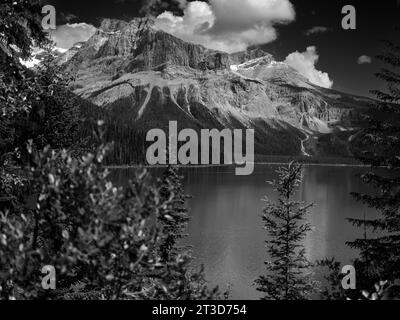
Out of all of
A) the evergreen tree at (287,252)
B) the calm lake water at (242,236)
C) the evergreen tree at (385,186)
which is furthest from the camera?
the calm lake water at (242,236)

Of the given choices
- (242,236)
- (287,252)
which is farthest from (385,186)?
(242,236)

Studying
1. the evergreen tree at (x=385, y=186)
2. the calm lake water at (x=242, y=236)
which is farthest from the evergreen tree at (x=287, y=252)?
the evergreen tree at (x=385, y=186)

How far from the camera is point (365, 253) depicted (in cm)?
1552

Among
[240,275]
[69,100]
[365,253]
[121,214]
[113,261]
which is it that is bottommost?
[240,275]

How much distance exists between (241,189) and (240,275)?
77.6m

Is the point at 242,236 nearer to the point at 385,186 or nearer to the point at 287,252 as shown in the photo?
the point at 287,252

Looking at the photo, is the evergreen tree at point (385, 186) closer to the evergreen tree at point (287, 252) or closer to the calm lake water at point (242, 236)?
the evergreen tree at point (287, 252)

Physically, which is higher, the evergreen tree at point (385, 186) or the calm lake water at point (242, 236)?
the evergreen tree at point (385, 186)

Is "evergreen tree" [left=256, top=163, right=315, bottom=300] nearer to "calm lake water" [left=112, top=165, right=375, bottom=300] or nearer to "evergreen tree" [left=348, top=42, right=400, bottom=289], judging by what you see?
"calm lake water" [left=112, top=165, right=375, bottom=300]

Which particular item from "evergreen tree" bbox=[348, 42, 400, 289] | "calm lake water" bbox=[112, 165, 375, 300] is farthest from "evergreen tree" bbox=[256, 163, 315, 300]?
"evergreen tree" bbox=[348, 42, 400, 289]

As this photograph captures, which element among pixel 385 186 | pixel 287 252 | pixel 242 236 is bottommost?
pixel 242 236

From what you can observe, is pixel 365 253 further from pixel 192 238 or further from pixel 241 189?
pixel 241 189

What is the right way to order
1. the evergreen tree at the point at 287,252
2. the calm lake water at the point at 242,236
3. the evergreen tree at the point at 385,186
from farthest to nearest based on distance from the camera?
the calm lake water at the point at 242,236 → the evergreen tree at the point at 287,252 → the evergreen tree at the point at 385,186

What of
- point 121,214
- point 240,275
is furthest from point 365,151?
point 240,275
